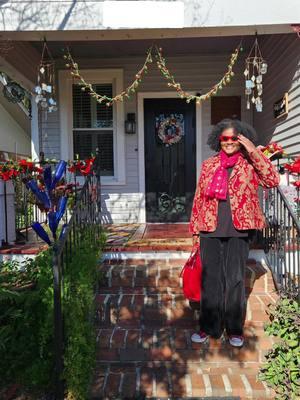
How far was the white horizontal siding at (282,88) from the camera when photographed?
14.4 ft

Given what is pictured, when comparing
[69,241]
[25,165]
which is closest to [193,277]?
[69,241]

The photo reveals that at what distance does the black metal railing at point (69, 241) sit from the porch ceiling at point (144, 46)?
193 cm

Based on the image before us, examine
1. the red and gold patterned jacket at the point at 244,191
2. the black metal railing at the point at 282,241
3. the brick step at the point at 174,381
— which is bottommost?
the brick step at the point at 174,381

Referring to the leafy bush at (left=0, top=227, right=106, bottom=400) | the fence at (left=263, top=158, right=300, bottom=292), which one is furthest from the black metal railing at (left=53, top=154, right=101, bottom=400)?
the fence at (left=263, top=158, right=300, bottom=292)

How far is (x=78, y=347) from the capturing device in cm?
267

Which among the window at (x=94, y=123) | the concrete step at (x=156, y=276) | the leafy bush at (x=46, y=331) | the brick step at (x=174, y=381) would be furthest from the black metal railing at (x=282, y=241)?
the window at (x=94, y=123)

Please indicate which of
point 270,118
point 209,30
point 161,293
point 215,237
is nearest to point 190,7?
point 209,30

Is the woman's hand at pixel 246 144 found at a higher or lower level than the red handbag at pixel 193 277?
higher

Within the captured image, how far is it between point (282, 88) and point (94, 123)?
9.67ft

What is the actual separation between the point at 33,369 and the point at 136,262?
159 centimetres

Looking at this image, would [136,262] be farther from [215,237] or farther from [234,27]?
[234,27]

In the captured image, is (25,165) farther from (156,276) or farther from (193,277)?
(193,277)

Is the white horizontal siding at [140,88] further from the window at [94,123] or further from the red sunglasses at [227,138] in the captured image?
the red sunglasses at [227,138]

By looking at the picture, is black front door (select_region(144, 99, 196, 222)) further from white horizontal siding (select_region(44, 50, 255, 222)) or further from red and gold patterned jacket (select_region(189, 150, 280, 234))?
red and gold patterned jacket (select_region(189, 150, 280, 234))
